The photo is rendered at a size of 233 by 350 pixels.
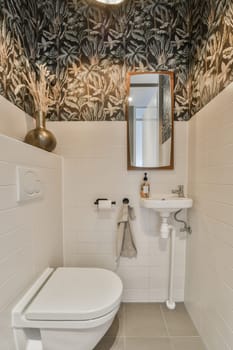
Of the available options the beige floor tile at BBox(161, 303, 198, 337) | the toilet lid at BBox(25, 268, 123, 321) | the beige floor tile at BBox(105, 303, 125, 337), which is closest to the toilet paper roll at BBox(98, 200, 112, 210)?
the toilet lid at BBox(25, 268, 123, 321)

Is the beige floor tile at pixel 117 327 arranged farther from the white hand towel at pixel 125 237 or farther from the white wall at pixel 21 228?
the white wall at pixel 21 228

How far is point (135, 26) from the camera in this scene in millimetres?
1644

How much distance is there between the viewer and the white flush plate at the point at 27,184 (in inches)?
39.2

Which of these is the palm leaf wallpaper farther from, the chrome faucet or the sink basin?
the sink basin

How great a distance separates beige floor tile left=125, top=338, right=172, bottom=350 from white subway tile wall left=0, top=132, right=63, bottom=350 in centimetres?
75

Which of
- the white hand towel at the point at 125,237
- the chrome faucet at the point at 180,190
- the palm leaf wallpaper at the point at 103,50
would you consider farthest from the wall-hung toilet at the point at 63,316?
the palm leaf wallpaper at the point at 103,50

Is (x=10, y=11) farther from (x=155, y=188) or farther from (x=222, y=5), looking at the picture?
(x=155, y=188)

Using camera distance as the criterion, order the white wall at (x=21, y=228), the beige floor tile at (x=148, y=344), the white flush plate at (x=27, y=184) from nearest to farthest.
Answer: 1. the white wall at (x=21, y=228)
2. the white flush plate at (x=27, y=184)
3. the beige floor tile at (x=148, y=344)

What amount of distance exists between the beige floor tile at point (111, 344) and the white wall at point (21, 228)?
2.05 feet

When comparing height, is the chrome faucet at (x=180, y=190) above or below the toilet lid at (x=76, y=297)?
above

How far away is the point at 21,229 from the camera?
102 centimetres

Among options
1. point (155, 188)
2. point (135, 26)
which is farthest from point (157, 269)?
point (135, 26)

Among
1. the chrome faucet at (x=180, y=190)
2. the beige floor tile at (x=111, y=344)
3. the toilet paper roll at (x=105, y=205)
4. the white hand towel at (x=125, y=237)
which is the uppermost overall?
the chrome faucet at (x=180, y=190)

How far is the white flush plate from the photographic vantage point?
995mm
